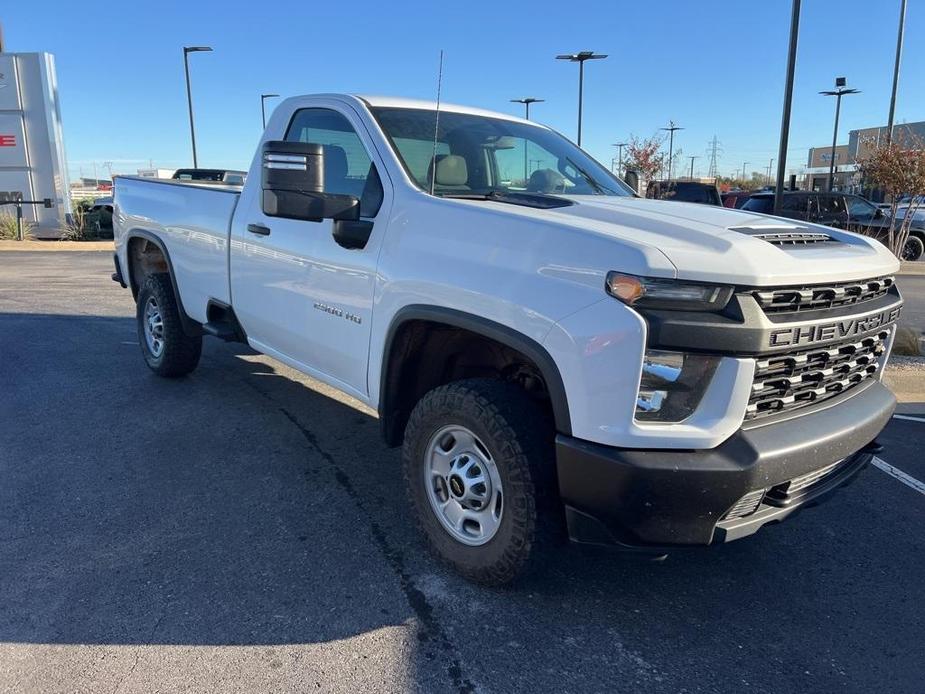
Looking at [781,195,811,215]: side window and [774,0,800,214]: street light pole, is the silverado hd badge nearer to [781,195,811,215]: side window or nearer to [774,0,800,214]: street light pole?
[774,0,800,214]: street light pole

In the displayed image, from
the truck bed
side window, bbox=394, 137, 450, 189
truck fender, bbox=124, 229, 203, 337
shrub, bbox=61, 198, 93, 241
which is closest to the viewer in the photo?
side window, bbox=394, 137, 450, 189

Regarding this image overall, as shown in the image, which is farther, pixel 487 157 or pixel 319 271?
pixel 487 157

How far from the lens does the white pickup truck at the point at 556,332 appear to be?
2412 mm

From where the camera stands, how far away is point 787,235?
2.84m

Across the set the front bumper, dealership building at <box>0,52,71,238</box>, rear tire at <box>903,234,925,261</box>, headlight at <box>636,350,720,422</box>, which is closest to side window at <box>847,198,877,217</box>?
rear tire at <box>903,234,925,261</box>

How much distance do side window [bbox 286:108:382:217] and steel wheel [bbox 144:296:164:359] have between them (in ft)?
8.08

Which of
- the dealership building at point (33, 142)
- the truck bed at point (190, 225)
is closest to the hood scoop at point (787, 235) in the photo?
the truck bed at point (190, 225)

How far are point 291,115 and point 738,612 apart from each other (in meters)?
3.57

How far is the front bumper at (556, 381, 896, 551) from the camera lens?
2.41 meters

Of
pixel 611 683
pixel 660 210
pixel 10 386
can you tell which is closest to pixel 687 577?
pixel 611 683

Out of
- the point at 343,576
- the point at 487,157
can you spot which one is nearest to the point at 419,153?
the point at 487,157

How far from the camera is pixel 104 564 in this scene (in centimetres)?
326

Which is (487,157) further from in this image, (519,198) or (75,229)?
(75,229)

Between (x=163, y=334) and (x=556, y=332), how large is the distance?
4.35 metres
